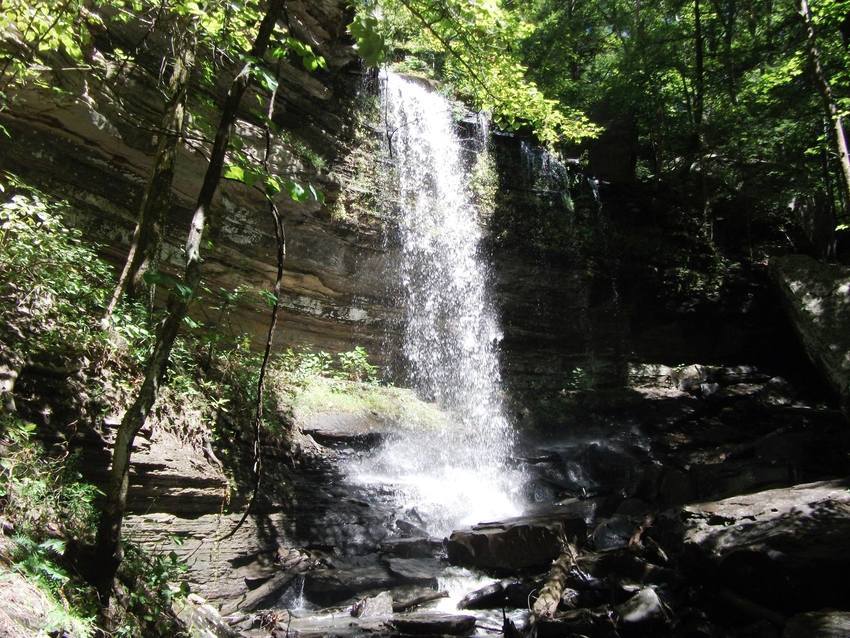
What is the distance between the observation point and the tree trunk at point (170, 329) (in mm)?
2746

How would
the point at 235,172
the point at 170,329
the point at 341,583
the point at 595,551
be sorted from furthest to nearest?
the point at 595,551 → the point at 341,583 → the point at 170,329 → the point at 235,172

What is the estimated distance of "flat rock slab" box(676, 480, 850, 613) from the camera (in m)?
4.54

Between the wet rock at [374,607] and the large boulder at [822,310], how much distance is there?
29.5 ft

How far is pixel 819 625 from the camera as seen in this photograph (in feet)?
12.3

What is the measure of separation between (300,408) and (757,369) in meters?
11.8

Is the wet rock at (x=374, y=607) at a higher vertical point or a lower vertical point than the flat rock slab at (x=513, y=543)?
lower

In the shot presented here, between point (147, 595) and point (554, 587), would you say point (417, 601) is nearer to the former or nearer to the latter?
point (554, 587)

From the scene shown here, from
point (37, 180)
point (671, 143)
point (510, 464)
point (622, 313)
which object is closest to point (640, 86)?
point (671, 143)

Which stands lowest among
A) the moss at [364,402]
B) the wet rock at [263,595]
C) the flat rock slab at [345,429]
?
the wet rock at [263,595]

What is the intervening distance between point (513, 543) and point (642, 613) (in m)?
2.16

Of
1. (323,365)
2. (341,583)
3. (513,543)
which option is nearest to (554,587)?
(513,543)

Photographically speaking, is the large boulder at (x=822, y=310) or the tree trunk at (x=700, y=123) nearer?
the large boulder at (x=822, y=310)

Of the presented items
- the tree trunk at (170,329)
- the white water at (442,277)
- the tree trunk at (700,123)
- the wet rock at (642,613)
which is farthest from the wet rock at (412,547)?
the tree trunk at (700,123)

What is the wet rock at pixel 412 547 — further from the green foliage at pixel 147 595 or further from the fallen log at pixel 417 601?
the green foliage at pixel 147 595
